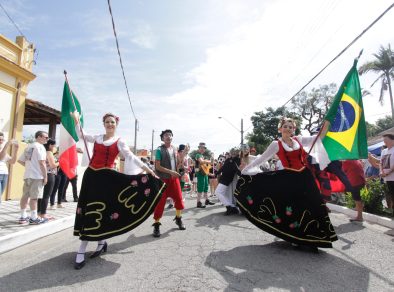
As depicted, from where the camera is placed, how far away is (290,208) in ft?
14.6

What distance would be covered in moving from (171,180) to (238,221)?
2.07m

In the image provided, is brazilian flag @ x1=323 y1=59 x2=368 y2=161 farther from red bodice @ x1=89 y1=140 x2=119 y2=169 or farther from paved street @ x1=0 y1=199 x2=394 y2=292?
red bodice @ x1=89 y1=140 x2=119 y2=169

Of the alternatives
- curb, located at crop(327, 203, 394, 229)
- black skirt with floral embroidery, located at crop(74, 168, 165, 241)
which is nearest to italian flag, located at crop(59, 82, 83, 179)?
black skirt with floral embroidery, located at crop(74, 168, 165, 241)

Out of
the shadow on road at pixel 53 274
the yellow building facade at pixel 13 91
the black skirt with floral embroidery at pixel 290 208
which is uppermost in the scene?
the yellow building facade at pixel 13 91

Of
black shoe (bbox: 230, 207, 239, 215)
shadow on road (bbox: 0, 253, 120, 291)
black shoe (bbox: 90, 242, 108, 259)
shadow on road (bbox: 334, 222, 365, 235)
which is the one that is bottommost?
shadow on road (bbox: 0, 253, 120, 291)

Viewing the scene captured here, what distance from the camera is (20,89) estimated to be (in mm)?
11922

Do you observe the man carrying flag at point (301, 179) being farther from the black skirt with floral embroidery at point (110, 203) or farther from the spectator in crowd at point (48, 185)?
the spectator in crowd at point (48, 185)

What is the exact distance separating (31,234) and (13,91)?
8162 millimetres

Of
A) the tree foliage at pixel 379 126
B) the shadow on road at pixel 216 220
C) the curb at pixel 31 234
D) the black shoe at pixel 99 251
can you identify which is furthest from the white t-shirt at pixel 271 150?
the tree foliage at pixel 379 126

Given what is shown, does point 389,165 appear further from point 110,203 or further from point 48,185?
point 48,185

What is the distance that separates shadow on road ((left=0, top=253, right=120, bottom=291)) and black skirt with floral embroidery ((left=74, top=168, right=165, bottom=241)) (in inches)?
15.1

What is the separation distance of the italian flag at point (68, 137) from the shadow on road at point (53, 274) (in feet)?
5.15

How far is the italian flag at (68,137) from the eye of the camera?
503cm

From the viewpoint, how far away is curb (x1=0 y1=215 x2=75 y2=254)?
15.8 feet
